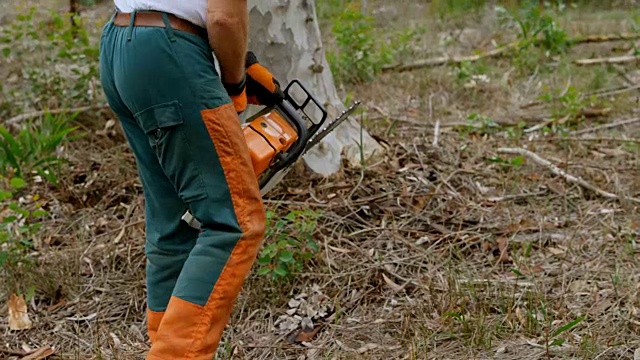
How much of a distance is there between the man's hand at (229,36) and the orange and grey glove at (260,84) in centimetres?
17

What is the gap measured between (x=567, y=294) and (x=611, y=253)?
0.53 metres

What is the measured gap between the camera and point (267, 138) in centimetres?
274

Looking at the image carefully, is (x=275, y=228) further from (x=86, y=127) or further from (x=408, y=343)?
(x=86, y=127)

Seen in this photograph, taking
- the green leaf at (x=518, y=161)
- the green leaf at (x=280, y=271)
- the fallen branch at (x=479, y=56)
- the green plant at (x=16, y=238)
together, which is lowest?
the fallen branch at (x=479, y=56)

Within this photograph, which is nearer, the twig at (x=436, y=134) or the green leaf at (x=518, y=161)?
the green leaf at (x=518, y=161)

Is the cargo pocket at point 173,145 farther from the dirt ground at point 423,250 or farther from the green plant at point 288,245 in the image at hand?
the green plant at point 288,245

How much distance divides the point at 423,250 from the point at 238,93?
4.94 feet

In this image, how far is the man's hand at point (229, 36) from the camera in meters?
2.37

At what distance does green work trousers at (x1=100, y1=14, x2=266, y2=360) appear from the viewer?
94.7 inches

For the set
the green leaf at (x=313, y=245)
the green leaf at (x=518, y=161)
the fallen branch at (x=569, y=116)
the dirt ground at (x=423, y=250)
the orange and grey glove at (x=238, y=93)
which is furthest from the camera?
the fallen branch at (x=569, y=116)

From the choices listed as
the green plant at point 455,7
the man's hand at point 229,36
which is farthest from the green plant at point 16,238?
the green plant at point 455,7

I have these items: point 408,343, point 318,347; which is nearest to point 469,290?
point 408,343

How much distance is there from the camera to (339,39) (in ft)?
21.5

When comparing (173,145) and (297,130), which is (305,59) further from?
(173,145)
